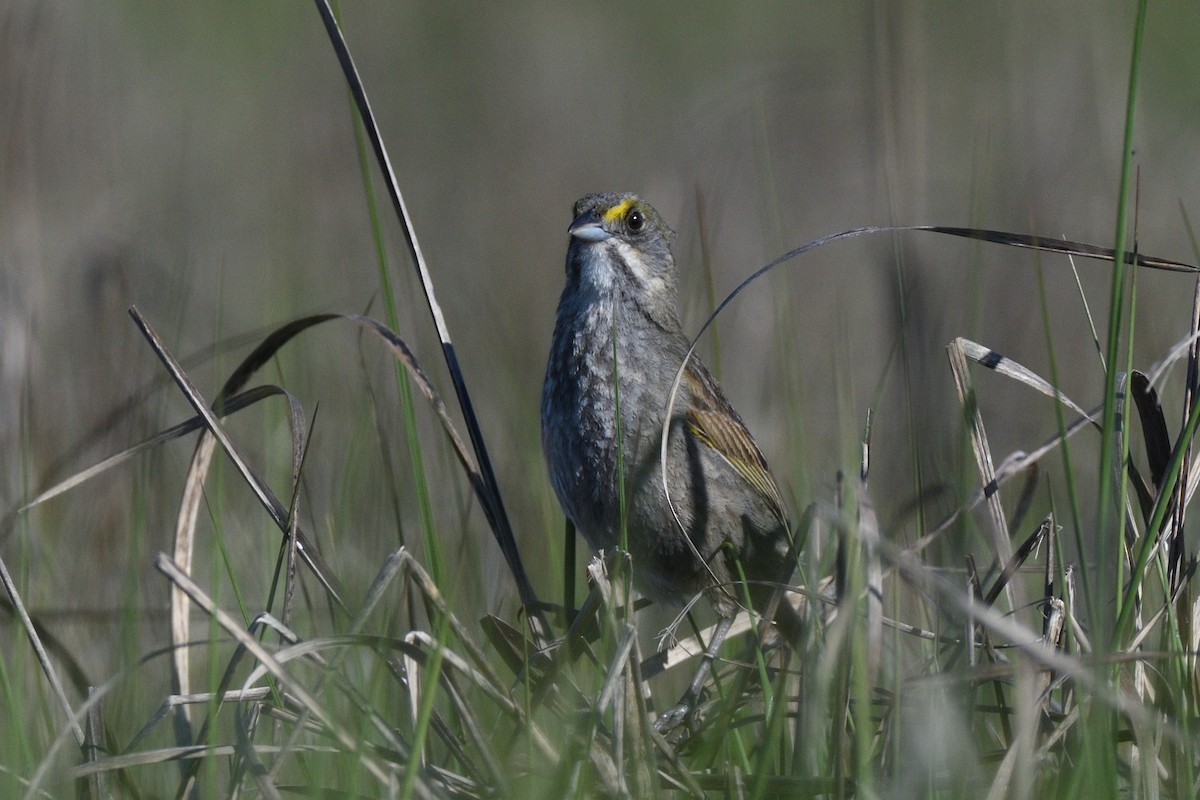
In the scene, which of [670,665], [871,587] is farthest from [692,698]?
[871,587]

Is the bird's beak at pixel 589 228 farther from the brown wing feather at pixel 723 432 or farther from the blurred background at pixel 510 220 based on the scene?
the brown wing feather at pixel 723 432

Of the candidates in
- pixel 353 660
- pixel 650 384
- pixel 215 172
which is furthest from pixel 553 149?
pixel 353 660

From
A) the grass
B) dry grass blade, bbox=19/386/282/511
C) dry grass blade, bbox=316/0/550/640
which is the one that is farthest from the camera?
dry grass blade, bbox=316/0/550/640

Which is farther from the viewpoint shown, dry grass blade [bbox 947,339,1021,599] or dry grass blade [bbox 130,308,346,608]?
dry grass blade [bbox 130,308,346,608]

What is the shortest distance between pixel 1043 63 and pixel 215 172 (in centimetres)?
513

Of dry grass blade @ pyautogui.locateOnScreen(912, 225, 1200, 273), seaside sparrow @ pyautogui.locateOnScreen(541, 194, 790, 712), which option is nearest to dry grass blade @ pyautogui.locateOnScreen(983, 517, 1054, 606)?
dry grass blade @ pyautogui.locateOnScreen(912, 225, 1200, 273)

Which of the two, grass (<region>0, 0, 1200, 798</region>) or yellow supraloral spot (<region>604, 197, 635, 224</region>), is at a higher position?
yellow supraloral spot (<region>604, 197, 635, 224</region>)

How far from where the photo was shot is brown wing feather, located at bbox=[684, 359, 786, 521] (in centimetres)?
398

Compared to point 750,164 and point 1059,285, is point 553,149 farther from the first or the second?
point 1059,285

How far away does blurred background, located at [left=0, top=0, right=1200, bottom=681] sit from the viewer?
3736 millimetres

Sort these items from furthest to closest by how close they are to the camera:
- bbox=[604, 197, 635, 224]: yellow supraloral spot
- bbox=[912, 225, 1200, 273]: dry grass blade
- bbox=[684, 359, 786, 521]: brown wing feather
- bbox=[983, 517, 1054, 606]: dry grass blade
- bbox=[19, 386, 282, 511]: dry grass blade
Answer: bbox=[604, 197, 635, 224]: yellow supraloral spot → bbox=[684, 359, 786, 521]: brown wing feather → bbox=[19, 386, 282, 511]: dry grass blade → bbox=[912, 225, 1200, 273]: dry grass blade → bbox=[983, 517, 1054, 606]: dry grass blade

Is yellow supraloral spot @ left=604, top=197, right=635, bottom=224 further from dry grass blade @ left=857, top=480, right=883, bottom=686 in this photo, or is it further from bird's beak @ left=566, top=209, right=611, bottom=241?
dry grass blade @ left=857, top=480, right=883, bottom=686

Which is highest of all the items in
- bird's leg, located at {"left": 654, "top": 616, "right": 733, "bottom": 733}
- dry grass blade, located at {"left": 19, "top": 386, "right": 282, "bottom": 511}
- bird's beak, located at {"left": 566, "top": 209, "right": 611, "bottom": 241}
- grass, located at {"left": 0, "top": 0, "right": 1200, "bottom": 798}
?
bird's beak, located at {"left": 566, "top": 209, "right": 611, "bottom": 241}

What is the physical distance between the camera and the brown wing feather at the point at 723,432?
398 cm
